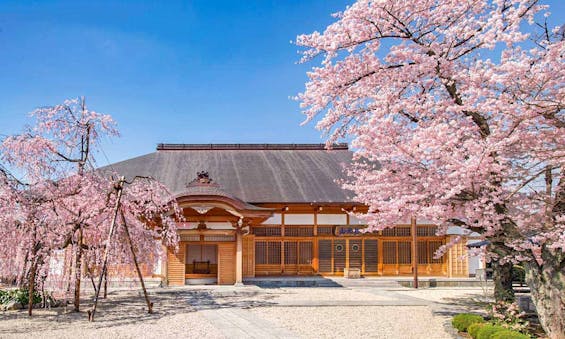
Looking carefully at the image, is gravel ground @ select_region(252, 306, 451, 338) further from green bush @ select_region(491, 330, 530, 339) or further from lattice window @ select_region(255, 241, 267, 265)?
lattice window @ select_region(255, 241, 267, 265)

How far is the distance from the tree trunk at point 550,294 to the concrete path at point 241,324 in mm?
4806

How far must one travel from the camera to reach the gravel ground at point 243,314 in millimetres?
11125

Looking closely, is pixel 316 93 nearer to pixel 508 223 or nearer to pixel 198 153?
pixel 508 223

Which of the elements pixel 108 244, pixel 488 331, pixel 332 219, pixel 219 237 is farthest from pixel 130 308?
pixel 332 219

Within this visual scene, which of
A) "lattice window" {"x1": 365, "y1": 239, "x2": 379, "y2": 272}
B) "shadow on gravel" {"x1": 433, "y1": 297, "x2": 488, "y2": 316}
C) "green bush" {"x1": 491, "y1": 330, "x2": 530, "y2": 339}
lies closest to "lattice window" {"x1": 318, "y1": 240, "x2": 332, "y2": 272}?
"lattice window" {"x1": 365, "y1": 239, "x2": 379, "y2": 272}

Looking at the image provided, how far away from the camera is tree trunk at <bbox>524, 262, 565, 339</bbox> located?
9562 mm

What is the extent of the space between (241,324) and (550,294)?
6.51 meters

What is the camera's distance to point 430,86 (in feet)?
36.9

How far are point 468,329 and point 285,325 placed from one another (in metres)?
3.98

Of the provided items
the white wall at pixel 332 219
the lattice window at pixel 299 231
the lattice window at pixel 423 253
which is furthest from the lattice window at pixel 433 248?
the lattice window at pixel 299 231

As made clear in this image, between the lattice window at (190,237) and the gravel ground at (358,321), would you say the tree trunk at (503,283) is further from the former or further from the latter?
the lattice window at (190,237)

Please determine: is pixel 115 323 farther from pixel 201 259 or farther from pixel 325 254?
pixel 201 259

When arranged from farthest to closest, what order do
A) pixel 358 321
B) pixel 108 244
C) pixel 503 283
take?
1. pixel 503 283
2. pixel 358 321
3. pixel 108 244

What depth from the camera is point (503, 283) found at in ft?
42.8
